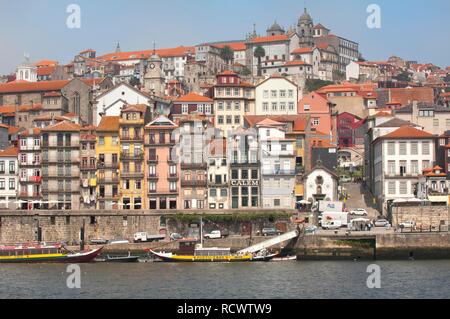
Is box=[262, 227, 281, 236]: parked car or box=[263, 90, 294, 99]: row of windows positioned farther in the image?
box=[263, 90, 294, 99]: row of windows

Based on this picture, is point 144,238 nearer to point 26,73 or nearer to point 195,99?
point 195,99

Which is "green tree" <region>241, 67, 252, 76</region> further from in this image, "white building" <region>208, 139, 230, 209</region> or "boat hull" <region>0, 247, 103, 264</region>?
"boat hull" <region>0, 247, 103, 264</region>

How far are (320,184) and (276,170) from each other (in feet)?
15.7

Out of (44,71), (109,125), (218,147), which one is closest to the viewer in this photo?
(218,147)

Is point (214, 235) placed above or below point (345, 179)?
below

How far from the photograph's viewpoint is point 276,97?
109 metres

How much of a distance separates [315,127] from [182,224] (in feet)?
120

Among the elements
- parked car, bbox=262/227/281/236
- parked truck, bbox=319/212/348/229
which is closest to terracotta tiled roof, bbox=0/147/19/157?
parked car, bbox=262/227/281/236

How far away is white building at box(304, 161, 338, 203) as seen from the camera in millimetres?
91062

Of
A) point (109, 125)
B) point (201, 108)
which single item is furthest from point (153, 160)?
point (201, 108)

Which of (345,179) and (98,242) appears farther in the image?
(345,179)

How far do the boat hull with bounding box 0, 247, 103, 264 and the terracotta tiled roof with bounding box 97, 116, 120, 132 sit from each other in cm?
1861
